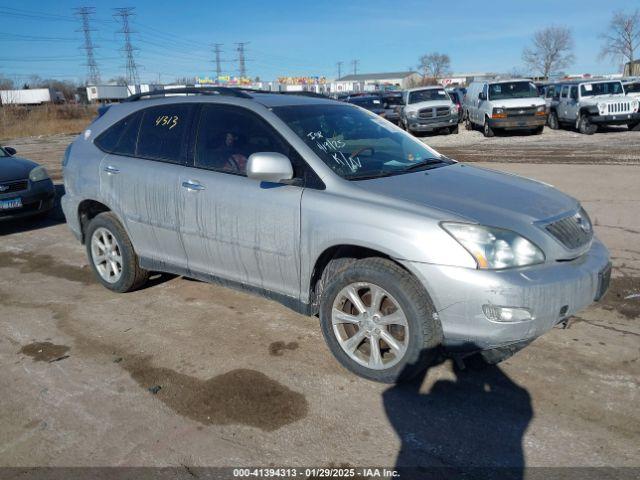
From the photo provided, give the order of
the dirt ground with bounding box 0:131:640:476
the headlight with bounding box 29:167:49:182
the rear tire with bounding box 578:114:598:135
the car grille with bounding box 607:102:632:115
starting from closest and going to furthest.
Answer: the dirt ground with bounding box 0:131:640:476, the headlight with bounding box 29:167:49:182, the car grille with bounding box 607:102:632:115, the rear tire with bounding box 578:114:598:135

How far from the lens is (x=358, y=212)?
3.42m

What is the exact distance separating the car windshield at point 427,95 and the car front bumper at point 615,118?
5723mm

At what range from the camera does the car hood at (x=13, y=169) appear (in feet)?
26.1

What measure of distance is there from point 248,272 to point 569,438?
7.68ft

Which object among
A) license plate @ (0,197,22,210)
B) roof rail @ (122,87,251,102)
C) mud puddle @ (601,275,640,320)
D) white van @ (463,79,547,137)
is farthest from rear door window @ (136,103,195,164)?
white van @ (463,79,547,137)

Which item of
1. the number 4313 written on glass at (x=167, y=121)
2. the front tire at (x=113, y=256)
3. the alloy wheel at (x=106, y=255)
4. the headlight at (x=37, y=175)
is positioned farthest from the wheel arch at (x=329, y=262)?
the headlight at (x=37, y=175)

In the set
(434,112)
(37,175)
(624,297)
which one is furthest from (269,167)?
(434,112)

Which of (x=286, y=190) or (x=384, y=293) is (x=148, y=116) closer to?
(x=286, y=190)

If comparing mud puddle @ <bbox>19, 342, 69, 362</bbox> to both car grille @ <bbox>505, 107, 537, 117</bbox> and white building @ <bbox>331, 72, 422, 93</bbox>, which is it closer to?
car grille @ <bbox>505, 107, 537, 117</bbox>

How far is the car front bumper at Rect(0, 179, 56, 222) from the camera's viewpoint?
25.7 feet

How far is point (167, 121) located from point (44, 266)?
2.88 metres

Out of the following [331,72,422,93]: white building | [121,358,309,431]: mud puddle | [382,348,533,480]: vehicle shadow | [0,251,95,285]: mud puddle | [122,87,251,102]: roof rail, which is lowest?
[382,348,533,480]: vehicle shadow

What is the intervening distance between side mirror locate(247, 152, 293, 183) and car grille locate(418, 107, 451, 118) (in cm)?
1875

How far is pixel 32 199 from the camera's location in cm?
810
